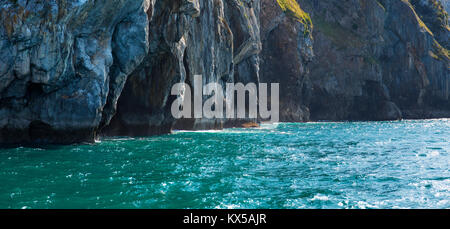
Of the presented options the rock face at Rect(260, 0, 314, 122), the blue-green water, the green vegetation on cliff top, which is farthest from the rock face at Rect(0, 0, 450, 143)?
the blue-green water

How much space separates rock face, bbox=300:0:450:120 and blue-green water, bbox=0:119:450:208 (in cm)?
9398

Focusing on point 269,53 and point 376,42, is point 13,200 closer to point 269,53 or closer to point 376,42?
point 269,53

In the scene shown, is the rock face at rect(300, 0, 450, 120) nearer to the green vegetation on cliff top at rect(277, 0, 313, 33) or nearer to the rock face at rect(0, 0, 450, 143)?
the rock face at rect(0, 0, 450, 143)

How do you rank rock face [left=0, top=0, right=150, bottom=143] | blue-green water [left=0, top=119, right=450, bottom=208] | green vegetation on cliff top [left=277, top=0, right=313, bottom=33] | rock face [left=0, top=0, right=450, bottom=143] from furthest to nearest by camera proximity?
green vegetation on cliff top [left=277, top=0, right=313, bottom=33], rock face [left=0, top=0, right=450, bottom=143], rock face [left=0, top=0, right=150, bottom=143], blue-green water [left=0, top=119, right=450, bottom=208]

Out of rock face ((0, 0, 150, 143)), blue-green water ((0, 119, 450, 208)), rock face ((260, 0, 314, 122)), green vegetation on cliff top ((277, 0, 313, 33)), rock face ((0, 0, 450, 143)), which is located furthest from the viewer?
green vegetation on cliff top ((277, 0, 313, 33))

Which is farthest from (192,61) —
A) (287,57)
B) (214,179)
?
(287,57)

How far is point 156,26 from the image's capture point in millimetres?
44281

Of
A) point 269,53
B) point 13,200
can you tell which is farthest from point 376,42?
point 13,200

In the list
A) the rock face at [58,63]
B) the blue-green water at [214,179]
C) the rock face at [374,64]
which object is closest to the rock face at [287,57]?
the rock face at [374,64]

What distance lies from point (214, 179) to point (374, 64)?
118 m

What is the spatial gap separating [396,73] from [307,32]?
4565 cm

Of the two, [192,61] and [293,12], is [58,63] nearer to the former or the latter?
[192,61]

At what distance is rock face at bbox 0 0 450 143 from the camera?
30.0 metres

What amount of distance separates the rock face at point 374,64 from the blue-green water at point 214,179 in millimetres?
93982
